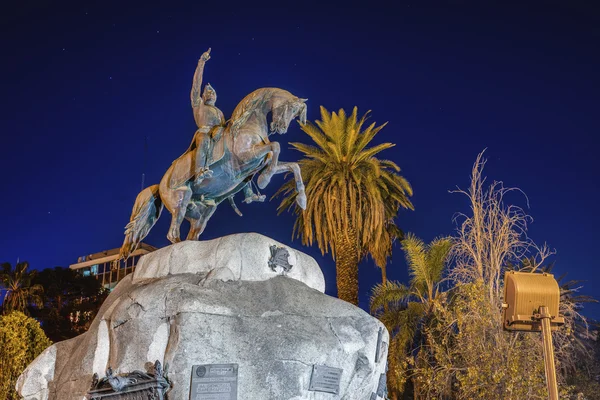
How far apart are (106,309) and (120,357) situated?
1.15 metres

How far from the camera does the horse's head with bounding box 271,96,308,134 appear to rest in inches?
443

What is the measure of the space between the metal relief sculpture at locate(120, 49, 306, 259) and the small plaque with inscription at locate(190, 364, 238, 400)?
4007mm

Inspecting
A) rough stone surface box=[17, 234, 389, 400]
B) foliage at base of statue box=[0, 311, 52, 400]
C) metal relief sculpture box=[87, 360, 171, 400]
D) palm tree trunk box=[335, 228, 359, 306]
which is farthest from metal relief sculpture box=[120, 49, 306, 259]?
foliage at base of statue box=[0, 311, 52, 400]

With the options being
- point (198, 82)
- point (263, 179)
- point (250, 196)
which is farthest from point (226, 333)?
point (198, 82)

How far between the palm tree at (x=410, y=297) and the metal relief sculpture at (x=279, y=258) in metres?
16.3

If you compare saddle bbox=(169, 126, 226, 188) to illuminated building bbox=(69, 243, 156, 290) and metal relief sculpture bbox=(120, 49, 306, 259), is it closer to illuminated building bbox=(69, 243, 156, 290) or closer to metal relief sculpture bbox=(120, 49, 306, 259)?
metal relief sculpture bbox=(120, 49, 306, 259)

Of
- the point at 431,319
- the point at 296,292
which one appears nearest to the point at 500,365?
the point at 431,319

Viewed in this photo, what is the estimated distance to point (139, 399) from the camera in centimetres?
822

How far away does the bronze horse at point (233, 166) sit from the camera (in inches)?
446

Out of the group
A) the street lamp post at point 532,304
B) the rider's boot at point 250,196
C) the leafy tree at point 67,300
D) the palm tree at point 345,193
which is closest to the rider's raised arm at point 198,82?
the rider's boot at point 250,196

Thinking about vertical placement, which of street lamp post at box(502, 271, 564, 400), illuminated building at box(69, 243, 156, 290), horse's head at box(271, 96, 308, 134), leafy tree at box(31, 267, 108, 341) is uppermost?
illuminated building at box(69, 243, 156, 290)

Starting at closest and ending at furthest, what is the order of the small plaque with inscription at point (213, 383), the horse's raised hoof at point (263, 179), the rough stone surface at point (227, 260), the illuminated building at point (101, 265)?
1. the small plaque with inscription at point (213, 383)
2. the rough stone surface at point (227, 260)
3. the horse's raised hoof at point (263, 179)
4. the illuminated building at point (101, 265)

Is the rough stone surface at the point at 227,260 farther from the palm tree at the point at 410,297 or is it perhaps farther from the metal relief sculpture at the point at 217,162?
the palm tree at the point at 410,297

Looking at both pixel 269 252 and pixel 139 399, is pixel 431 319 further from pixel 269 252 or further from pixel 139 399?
pixel 139 399
